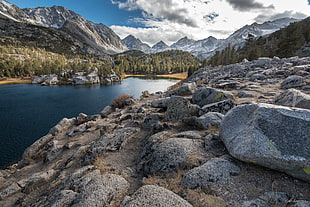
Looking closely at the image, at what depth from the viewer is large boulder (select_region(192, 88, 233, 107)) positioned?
12363mm

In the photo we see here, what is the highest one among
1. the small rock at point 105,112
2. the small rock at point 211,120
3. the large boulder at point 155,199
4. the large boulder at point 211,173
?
the small rock at point 211,120

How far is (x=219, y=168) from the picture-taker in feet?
17.4

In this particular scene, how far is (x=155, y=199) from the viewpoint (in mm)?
4543

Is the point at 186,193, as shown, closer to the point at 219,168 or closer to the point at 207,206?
the point at 207,206

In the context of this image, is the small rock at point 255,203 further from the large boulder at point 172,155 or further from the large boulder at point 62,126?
the large boulder at point 62,126

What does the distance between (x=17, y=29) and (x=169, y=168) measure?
285 m

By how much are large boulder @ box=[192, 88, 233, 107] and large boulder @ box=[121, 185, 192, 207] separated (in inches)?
376

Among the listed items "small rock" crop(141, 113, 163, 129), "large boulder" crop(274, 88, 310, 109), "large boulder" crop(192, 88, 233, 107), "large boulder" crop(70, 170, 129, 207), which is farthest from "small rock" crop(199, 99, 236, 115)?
"large boulder" crop(70, 170, 129, 207)

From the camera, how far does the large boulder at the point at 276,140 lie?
4180 millimetres

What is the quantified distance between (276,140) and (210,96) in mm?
8481

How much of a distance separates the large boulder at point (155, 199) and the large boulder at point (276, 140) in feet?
8.81

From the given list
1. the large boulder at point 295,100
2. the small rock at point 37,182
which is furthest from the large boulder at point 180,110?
the small rock at point 37,182

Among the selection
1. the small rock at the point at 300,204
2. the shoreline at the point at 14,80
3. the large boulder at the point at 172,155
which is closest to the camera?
the small rock at the point at 300,204

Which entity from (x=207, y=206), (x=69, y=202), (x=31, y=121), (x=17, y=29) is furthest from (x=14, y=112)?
(x=17, y=29)
